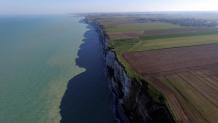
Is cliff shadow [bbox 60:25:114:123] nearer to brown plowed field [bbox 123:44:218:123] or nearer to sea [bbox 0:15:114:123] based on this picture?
sea [bbox 0:15:114:123]

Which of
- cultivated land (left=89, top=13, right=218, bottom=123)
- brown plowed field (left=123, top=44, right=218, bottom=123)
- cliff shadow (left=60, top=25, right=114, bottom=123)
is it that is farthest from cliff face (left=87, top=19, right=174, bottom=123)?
cliff shadow (left=60, top=25, right=114, bottom=123)

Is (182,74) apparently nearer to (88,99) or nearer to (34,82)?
(88,99)

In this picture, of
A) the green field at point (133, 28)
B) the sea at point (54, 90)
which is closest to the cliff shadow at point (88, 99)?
the sea at point (54, 90)

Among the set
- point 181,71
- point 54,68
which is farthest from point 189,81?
point 54,68

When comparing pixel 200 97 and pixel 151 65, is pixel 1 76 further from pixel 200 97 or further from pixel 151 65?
pixel 200 97

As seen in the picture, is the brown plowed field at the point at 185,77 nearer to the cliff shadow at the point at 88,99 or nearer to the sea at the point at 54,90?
the cliff shadow at the point at 88,99
